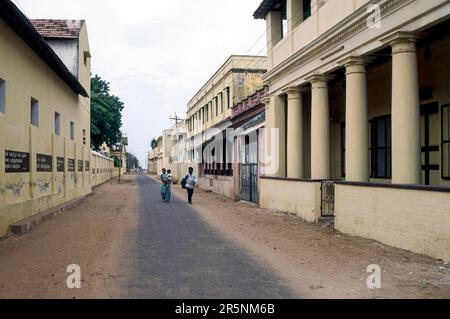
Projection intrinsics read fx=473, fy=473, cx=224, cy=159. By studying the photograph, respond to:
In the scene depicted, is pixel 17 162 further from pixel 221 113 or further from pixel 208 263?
pixel 221 113

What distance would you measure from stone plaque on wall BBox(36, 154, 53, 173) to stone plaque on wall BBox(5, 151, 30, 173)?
3.93ft

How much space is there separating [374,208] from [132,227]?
6.01m

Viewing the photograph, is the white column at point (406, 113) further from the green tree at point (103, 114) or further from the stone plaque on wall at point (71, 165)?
the green tree at point (103, 114)

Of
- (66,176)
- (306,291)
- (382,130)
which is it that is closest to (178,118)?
(66,176)

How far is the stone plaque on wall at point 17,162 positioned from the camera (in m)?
10.7

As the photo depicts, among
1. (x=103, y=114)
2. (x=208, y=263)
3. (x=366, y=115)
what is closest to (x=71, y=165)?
(x=366, y=115)

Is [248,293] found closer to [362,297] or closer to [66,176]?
Result: [362,297]

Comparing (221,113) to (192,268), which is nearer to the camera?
(192,268)

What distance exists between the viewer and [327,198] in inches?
508

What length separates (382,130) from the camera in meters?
13.6

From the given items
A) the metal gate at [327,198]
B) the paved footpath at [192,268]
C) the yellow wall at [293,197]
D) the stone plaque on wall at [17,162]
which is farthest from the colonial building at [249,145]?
the stone plaque on wall at [17,162]

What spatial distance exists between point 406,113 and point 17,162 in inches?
350

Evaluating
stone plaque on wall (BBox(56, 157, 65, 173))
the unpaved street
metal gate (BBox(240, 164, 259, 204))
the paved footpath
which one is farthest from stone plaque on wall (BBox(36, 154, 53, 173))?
metal gate (BBox(240, 164, 259, 204))

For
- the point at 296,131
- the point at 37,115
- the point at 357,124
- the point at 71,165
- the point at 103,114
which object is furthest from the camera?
the point at 103,114
